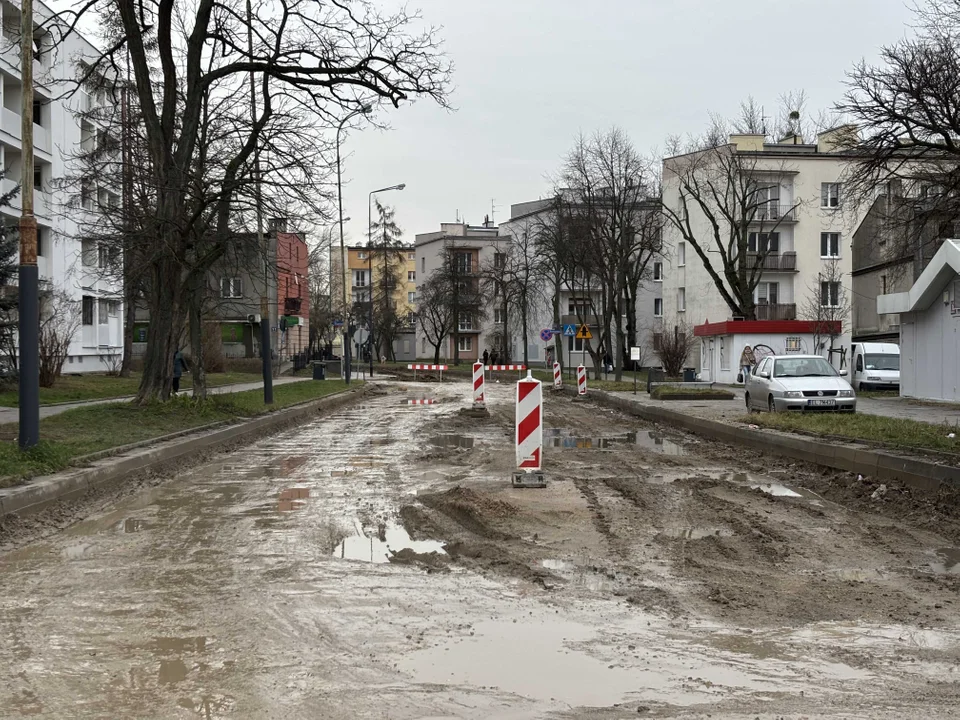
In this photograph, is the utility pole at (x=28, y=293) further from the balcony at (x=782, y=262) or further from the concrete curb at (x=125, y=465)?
the balcony at (x=782, y=262)

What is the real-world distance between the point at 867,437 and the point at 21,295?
11.9 meters

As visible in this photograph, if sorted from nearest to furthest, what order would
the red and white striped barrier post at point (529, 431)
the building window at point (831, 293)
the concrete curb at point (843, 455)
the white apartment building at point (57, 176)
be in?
the concrete curb at point (843, 455) → the red and white striped barrier post at point (529, 431) → the white apartment building at point (57, 176) → the building window at point (831, 293)

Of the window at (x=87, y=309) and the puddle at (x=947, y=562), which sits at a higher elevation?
the window at (x=87, y=309)

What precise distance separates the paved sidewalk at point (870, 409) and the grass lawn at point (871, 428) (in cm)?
185

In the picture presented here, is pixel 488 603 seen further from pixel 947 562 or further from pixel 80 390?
pixel 80 390

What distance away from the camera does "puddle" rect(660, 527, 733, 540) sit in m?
8.59

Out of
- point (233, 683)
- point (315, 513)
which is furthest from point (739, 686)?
Result: point (315, 513)

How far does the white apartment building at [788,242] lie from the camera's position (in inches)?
2327

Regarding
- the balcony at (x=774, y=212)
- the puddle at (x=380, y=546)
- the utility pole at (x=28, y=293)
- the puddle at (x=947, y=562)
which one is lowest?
the puddle at (x=947, y=562)

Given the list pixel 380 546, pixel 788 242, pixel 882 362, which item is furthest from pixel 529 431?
pixel 788 242

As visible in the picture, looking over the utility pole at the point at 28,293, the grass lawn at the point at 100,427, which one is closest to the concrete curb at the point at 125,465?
the grass lawn at the point at 100,427

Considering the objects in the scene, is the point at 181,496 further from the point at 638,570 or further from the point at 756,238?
the point at 756,238

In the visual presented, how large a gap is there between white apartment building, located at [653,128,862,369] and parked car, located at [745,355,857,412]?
3554cm

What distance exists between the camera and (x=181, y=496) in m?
Result: 11.4
